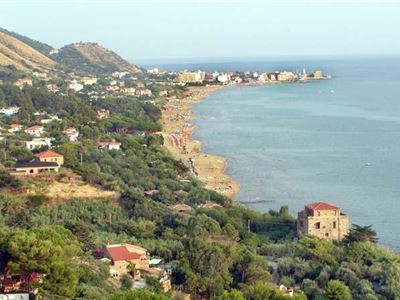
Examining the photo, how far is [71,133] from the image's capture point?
3506cm

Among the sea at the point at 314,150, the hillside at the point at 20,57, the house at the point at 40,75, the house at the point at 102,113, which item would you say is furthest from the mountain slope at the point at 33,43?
the house at the point at 102,113

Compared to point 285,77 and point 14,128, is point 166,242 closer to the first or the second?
point 14,128

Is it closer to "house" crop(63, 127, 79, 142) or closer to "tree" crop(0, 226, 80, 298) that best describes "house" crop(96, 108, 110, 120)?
"house" crop(63, 127, 79, 142)

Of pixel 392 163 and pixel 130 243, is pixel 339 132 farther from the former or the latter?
pixel 130 243

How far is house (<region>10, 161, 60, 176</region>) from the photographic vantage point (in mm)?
23406

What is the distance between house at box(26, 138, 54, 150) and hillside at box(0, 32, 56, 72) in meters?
44.9

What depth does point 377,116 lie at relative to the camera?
56.9 meters

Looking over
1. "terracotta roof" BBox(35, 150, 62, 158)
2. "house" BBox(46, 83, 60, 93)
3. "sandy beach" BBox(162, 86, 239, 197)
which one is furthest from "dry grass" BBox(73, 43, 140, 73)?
"terracotta roof" BBox(35, 150, 62, 158)

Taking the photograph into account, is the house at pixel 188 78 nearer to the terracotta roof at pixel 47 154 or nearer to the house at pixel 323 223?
the terracotta roof at pixel 47 154

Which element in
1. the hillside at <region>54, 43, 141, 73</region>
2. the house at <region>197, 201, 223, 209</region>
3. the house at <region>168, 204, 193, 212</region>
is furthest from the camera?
the hillside at <region>54, 43, 141, 73</region>

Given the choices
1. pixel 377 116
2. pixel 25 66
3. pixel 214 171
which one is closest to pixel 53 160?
pixel 214 171

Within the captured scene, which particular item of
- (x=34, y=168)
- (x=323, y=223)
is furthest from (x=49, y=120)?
(x=323, y=223)

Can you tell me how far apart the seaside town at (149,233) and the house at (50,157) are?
0.04 m

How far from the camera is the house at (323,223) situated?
66.6 feet
